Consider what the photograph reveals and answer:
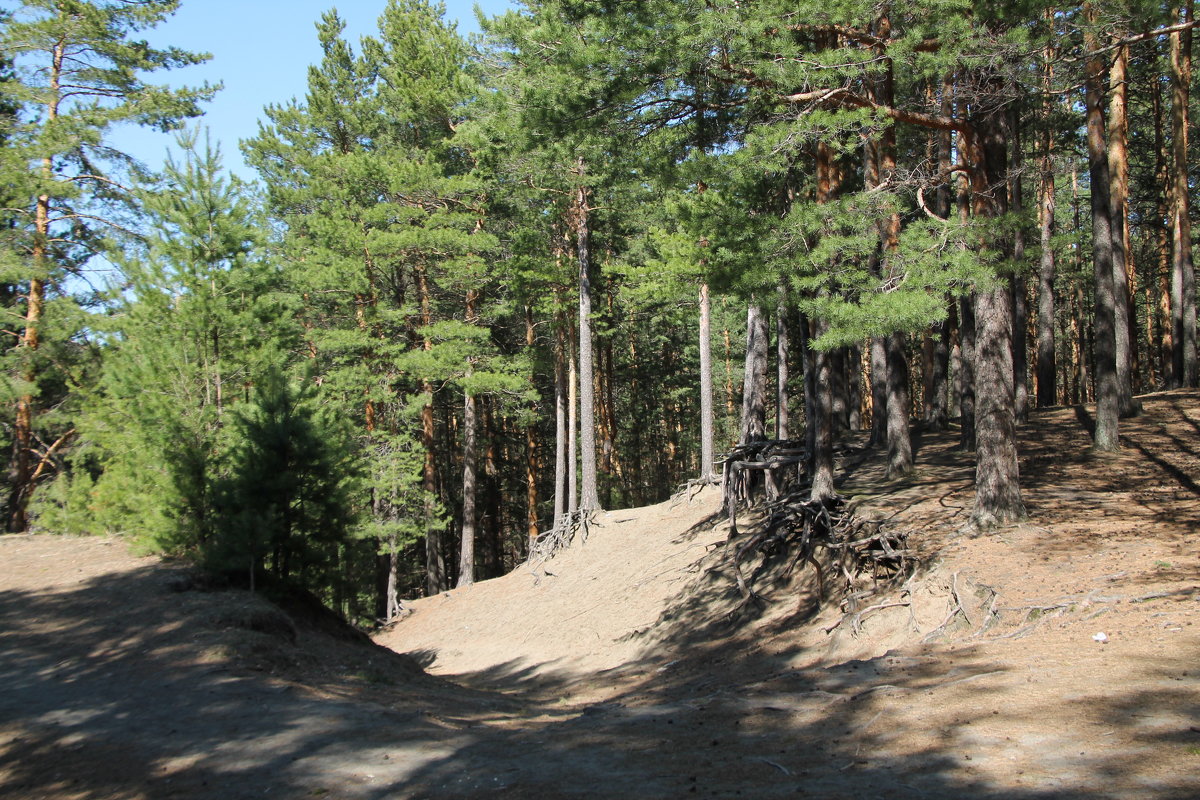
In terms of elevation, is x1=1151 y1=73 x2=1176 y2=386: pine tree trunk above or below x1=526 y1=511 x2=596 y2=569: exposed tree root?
above

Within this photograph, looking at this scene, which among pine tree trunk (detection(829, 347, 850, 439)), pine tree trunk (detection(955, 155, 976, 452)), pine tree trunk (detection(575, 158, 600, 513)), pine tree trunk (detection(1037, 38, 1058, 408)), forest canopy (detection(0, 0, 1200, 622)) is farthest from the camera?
pine tree trunk (detection(575, 158, 600, 513))

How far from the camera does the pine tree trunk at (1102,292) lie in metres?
13.3

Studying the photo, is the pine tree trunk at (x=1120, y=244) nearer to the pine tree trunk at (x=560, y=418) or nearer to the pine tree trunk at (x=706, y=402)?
the pine tree trunk at (x=706, y=402)

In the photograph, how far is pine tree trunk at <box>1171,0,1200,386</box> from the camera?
1780 cm

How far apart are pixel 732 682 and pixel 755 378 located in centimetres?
826

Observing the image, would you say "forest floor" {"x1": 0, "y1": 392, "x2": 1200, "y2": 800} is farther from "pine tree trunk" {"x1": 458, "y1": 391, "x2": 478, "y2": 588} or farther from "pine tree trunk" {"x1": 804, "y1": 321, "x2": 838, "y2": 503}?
"pine tree trunk" {"x1": 458, "y1": 391, "x2": 478, "y2": 588}

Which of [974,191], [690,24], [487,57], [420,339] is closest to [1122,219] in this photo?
[974,191]

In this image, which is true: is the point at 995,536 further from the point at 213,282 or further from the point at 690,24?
the point at 213,282

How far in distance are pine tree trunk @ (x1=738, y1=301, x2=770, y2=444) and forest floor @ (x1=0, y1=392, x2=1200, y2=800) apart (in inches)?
83.5

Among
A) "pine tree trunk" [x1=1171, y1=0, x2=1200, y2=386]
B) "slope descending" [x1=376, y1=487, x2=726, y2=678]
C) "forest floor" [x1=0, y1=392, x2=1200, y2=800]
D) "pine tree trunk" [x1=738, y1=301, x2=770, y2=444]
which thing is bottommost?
"slope descending" [x1=376, y1=487, x2=726, y2=678]

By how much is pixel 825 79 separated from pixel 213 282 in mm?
9425

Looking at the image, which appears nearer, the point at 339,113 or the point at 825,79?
the point at 825,79

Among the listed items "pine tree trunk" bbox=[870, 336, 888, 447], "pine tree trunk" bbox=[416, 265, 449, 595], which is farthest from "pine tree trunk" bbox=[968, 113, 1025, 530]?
"pine tree trunk" bbox=[416, 265, 449, 595]

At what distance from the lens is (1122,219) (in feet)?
63.3
